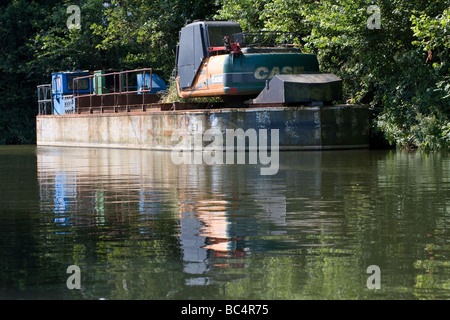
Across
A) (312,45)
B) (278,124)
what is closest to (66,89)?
(312,45)

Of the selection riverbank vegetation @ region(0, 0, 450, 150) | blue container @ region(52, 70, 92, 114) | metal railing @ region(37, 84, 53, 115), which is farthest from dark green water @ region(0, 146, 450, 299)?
metal railing @ region(37, 84, 53, 115)

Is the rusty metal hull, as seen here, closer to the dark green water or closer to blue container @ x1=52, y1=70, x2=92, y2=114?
blue container @ x1=52, y1=70, x2=92, y2=114

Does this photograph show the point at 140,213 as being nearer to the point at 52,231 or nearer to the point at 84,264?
the point at 52,231

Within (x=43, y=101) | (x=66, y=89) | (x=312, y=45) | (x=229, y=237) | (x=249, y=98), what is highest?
(x=312, y=45)

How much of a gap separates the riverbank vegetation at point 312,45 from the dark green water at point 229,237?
30.4 ft

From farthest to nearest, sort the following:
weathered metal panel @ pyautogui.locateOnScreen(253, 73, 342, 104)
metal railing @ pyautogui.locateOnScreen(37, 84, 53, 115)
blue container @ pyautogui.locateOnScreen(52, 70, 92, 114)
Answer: metal railing @ pyautogui.locateOnScreen(37, 84, 53, 115) < blue container @ pyautogui.locateOnScreen(52, 70, 92, 114) < weathered metal panel @ pyautogui.locateOnScreen(253, 73, 342, 104)

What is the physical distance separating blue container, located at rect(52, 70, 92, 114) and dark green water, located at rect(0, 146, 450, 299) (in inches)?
918

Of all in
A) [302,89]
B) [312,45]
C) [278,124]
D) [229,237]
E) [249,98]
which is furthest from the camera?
[312,45]

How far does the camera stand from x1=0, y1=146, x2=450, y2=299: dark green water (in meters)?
5.84

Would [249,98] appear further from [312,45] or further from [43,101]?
[43,101]

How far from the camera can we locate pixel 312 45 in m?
29.4

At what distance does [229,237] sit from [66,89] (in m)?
32.1

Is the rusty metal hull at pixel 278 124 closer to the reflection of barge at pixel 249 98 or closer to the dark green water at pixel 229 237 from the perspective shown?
the reflection of barge at pixel 249 98
